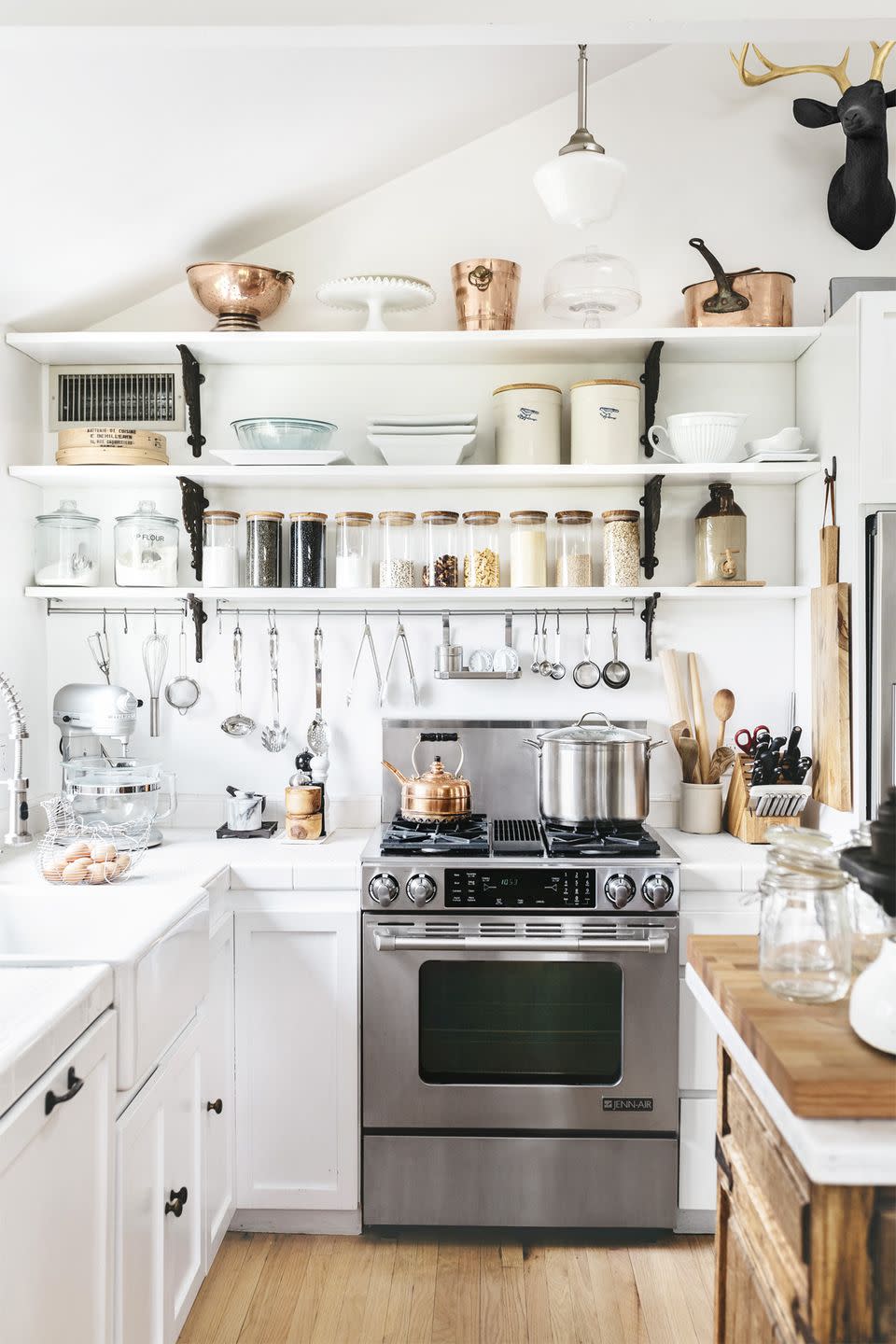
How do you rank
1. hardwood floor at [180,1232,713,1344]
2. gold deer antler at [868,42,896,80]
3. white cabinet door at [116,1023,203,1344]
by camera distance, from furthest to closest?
gold deer antler at [868,42,896,80]
hardwood floor at [180,1232,713,1344]
white cabinet door at [116,1023,203,1344]

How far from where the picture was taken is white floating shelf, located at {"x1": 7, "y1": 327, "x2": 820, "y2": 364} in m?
2.74

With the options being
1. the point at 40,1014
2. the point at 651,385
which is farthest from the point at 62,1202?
the point at 651,385

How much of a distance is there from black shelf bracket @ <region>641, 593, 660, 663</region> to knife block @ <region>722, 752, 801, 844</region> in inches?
15.2

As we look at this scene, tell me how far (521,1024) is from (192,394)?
75.0 inches

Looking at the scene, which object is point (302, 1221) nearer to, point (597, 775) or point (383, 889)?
point (383, 889)

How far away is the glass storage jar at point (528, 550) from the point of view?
2836mm

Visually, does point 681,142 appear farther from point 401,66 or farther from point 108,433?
point 108,433

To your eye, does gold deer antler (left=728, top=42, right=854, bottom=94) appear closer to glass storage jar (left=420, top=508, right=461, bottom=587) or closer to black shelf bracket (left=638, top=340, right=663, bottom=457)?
black shelf bracket (left=638, top=340, right=663, bottom=457)

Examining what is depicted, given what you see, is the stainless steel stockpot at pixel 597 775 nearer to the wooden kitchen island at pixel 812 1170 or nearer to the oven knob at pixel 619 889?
the oven knob at pixel 619 889

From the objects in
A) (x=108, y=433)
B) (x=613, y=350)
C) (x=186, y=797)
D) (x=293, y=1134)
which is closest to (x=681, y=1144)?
(x=293, y=1134)

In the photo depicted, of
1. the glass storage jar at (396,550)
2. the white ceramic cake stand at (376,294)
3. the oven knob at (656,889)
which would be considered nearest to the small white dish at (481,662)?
the glass storage jar at (396,550)

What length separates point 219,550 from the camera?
9.41 feet

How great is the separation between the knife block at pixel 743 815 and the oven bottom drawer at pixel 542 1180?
2.61 feet

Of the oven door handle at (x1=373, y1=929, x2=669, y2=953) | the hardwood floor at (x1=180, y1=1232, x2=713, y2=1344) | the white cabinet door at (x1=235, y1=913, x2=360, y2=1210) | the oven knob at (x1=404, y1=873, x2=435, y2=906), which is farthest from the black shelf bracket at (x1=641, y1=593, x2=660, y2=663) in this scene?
the hardwood floor at (x1=180, y1=1232, x2=713, y2=1344)
